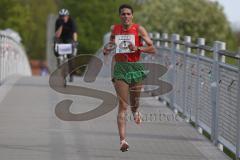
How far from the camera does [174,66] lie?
17.8 m

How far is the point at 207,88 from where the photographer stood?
1348 cm

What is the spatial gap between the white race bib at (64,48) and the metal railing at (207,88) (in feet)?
11.3

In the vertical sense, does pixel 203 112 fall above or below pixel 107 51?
below

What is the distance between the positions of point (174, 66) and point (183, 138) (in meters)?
4.94

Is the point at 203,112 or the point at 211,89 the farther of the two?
the point at 203,112

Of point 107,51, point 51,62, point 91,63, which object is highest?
point 107,51

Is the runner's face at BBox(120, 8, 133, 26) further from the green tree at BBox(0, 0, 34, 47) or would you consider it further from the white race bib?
the green tree at BBox(0, 0, 34, 47)

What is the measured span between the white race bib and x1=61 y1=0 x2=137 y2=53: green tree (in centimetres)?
9029

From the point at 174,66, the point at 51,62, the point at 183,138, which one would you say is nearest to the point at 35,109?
the point at 174,66

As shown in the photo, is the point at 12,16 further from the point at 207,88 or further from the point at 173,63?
the point at 207,88

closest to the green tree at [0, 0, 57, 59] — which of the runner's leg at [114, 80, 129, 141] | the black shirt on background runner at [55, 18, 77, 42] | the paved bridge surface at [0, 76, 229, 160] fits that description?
the black shirt on background runner at [55, 18, 77, 42]

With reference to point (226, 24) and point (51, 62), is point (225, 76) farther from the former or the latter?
point (226, 24)

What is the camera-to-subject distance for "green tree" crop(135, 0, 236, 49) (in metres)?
74.2

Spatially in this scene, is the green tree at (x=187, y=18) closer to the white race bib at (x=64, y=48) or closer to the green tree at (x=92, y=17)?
the green tree at (x=92, y=17)
